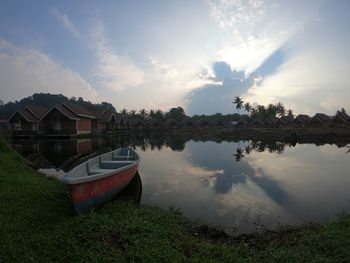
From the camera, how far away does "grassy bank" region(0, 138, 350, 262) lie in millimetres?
5316

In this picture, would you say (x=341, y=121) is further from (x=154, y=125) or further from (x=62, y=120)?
(x=62, y=120)

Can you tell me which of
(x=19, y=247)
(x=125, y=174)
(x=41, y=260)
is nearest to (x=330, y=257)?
(x=41, y=260)

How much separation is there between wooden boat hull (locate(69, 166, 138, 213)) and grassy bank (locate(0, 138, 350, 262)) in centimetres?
30

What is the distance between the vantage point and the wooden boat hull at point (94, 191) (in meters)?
7.09

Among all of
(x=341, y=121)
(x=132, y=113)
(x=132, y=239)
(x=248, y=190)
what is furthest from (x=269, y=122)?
(x=132, y=239)

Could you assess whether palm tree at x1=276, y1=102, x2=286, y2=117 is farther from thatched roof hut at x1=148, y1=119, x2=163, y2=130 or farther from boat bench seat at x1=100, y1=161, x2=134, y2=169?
boat bench seat at x1=100, y1=161, x2=134, y2=169

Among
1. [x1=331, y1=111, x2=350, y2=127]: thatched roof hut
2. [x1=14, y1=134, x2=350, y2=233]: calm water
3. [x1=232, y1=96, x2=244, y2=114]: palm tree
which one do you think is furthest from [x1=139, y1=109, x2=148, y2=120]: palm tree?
[x1=14, y1=134, x2=350, y2=233]: calm water

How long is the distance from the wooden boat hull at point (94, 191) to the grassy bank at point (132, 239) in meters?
0.30

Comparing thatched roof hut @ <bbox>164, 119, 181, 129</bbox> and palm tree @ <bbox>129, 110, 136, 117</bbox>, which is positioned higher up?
palm tree @ <bbox>129, 110, 136, 117</bbox>

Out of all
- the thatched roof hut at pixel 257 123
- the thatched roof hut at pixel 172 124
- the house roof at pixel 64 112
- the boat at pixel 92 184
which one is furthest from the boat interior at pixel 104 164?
the thatched roof hut at pixel 172 124

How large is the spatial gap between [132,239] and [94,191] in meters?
2.25

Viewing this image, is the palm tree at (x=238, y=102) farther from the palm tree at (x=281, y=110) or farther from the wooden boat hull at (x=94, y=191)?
the wooden boat hull at (x=94, y=191)

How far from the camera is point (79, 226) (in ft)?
21.5

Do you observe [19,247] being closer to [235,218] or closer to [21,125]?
[235,218]
